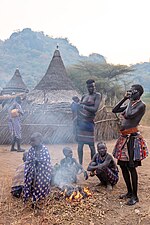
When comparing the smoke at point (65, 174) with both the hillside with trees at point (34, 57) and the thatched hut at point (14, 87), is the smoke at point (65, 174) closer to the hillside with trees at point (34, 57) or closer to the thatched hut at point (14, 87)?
the thatched hut at point (14, 87)

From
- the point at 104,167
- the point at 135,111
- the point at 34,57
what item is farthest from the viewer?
the point at 34,57

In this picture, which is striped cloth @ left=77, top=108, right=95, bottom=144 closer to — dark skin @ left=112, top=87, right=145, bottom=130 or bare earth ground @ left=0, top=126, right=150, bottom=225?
bare earth ground @ left=0, top=126, right=150, bottom=225

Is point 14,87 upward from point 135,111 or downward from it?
upward

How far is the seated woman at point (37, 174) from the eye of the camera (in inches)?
161

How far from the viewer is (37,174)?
411 cm

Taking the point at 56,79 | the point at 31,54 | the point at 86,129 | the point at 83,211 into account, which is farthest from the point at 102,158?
the point at 31,54

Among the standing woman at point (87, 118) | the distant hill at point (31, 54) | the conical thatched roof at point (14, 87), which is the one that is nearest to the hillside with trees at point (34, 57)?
the distant hill at point (31, 54)

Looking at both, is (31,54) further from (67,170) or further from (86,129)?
(67,170)

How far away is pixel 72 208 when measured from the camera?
3.95 meters

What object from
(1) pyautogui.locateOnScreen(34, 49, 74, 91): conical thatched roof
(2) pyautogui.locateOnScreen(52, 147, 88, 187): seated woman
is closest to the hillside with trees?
(1) pyautogui.locateOnScreen(34, 49, 74, 91): conical thatched roof

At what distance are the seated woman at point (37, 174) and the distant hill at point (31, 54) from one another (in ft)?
190

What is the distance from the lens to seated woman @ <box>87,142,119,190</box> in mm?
4598

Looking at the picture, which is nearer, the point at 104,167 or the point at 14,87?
the point at 104,167

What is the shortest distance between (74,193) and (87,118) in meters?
1.66
